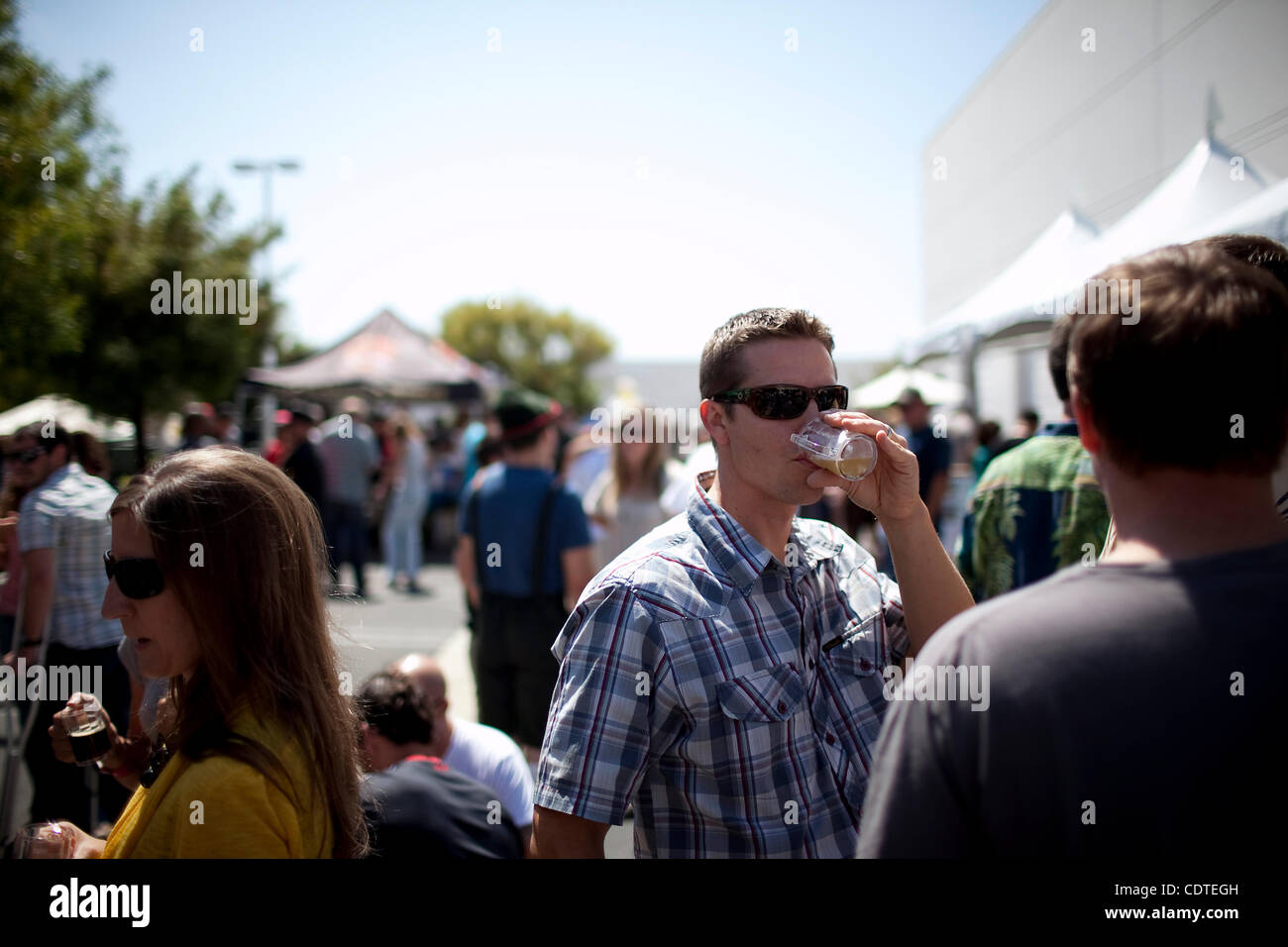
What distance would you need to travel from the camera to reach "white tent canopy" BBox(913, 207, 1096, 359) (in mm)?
5852

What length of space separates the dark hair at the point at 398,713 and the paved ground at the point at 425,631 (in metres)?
1.72

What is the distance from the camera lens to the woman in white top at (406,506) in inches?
427

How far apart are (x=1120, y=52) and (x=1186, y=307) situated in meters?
8.36

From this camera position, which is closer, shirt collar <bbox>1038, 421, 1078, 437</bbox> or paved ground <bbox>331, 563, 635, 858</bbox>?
shirt collar <bbox>1038, 421, 1078, 437</bbox>

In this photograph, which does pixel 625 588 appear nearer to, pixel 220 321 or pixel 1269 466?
pixel 1269 466

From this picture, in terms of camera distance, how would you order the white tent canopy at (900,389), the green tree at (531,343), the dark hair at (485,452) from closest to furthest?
the dark hair at (485,452) < the white tent canopy at (900,389) < the green tree at (531,343)

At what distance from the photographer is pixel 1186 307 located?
99cm

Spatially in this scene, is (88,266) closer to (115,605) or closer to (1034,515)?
(115,605)

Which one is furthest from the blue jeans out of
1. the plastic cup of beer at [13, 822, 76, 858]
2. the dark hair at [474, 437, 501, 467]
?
the plastic cup of beer at [13, 822, 76, 858]

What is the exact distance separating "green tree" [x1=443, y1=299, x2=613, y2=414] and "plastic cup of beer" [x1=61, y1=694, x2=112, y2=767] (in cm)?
5074

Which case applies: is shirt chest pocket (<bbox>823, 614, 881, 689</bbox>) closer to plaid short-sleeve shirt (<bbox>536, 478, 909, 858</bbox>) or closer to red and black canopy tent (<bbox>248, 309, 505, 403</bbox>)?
plaid short-sleeve shirt (<bbox>536, 478, 909, 858</bbox>)

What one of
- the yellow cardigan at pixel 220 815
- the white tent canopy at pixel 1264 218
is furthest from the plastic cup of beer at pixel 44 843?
the white tent canopy at pixel 1264 218

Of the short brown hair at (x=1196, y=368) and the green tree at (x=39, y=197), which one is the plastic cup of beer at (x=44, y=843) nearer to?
the short brown hair at (x=1196, y=368)
